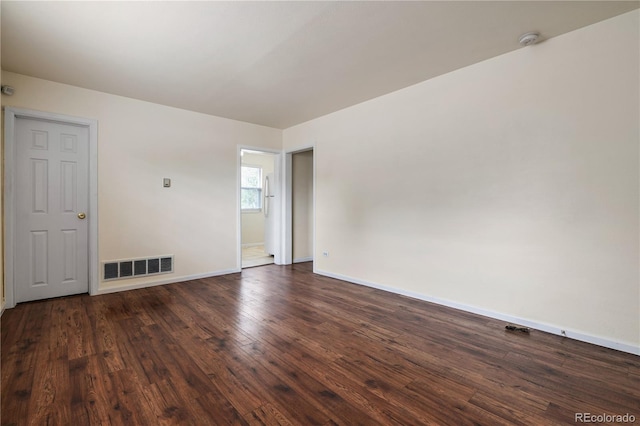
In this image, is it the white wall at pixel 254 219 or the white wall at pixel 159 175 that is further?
the white wall at pixel 254 219

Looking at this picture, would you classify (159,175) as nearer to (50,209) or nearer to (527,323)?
(50,209)

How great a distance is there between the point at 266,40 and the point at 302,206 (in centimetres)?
369

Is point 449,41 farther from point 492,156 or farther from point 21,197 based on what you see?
point 21,197

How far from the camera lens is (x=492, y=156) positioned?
9.46ft

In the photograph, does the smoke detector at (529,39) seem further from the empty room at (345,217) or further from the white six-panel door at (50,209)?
the white six-panel door at (50,209)

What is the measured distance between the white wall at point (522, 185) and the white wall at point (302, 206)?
211 centimetres

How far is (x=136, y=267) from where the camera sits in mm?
3977

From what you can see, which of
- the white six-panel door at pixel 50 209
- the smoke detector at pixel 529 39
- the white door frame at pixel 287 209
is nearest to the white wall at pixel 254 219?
the white door frame at pixel 287 209

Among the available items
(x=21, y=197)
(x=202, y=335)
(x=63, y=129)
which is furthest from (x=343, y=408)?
(x=63, y=129)

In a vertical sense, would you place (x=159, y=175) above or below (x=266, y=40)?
below

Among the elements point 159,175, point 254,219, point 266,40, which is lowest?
point 254,219

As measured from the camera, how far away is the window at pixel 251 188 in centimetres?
775

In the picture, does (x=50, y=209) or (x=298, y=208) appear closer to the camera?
(x=50, y=209)

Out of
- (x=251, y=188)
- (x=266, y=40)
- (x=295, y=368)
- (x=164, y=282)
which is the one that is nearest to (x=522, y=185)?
(x=295, y=368)
